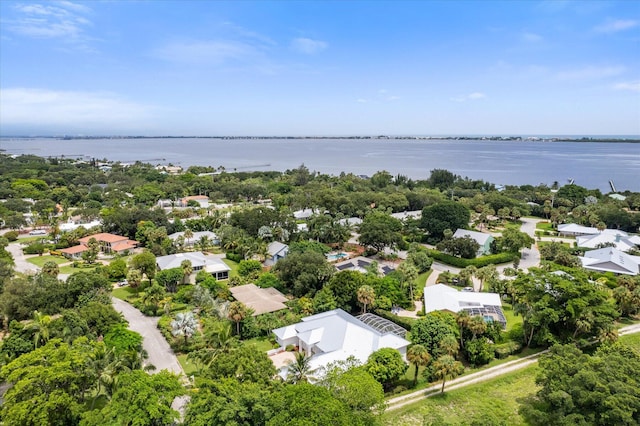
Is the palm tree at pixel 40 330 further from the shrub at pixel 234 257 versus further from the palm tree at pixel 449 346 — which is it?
the palm tree at pixel 449 346

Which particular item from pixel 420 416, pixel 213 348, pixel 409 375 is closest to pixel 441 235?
pixel 409 375

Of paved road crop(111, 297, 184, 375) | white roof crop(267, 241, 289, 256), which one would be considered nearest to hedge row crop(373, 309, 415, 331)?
paved road crop(111, 297, 184, 375)

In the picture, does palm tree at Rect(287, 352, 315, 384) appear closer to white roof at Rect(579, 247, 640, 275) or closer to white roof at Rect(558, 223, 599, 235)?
white roof at Rect(579, 247, 640, 275)

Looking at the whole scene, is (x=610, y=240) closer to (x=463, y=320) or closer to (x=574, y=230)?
(x=574, y=230)

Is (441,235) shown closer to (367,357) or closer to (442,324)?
(442,324)

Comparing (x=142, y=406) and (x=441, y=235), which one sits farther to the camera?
(x=441, y=235)

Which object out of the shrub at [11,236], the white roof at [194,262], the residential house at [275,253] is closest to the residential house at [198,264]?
the white roof at [194,262]
